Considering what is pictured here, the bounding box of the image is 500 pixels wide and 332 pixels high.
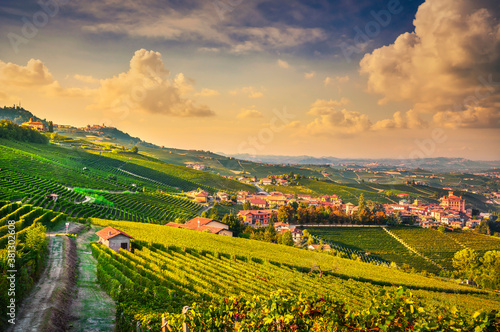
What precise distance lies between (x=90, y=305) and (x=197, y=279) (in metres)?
5.98

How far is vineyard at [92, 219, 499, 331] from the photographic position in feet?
34.0

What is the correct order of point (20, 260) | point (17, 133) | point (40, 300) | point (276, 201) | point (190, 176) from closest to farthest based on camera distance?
point (40, 300) < point (20, 260) < point (17, 133) < point (276, 201) < point (190, 176)

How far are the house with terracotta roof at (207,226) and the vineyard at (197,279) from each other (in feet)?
30.7

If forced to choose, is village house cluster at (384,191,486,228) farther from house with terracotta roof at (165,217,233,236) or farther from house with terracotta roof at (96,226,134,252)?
house with terracotta roof at (96,226,134,252)

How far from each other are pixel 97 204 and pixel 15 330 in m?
40.3

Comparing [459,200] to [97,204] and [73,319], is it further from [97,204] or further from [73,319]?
[73,319]

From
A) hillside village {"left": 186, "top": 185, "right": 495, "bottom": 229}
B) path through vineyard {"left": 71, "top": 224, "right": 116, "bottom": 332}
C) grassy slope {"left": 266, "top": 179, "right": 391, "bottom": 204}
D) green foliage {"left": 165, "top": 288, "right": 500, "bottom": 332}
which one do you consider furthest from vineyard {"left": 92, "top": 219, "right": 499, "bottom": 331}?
grassy slope {"left": 266, "top": 179, "right": 391, "bottom": 204}

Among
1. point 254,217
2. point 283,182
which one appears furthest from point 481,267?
point 283,182

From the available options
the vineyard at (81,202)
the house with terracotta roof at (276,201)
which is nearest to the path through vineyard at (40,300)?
the vineyard at (81,202)

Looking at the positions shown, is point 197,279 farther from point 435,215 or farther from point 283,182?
point 283,182

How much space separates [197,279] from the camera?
1667 centimetres

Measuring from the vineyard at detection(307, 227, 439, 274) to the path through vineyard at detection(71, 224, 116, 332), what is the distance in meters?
50.4

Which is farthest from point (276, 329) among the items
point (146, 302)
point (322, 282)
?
point (322, 282)

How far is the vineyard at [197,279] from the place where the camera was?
1035 centimetres
